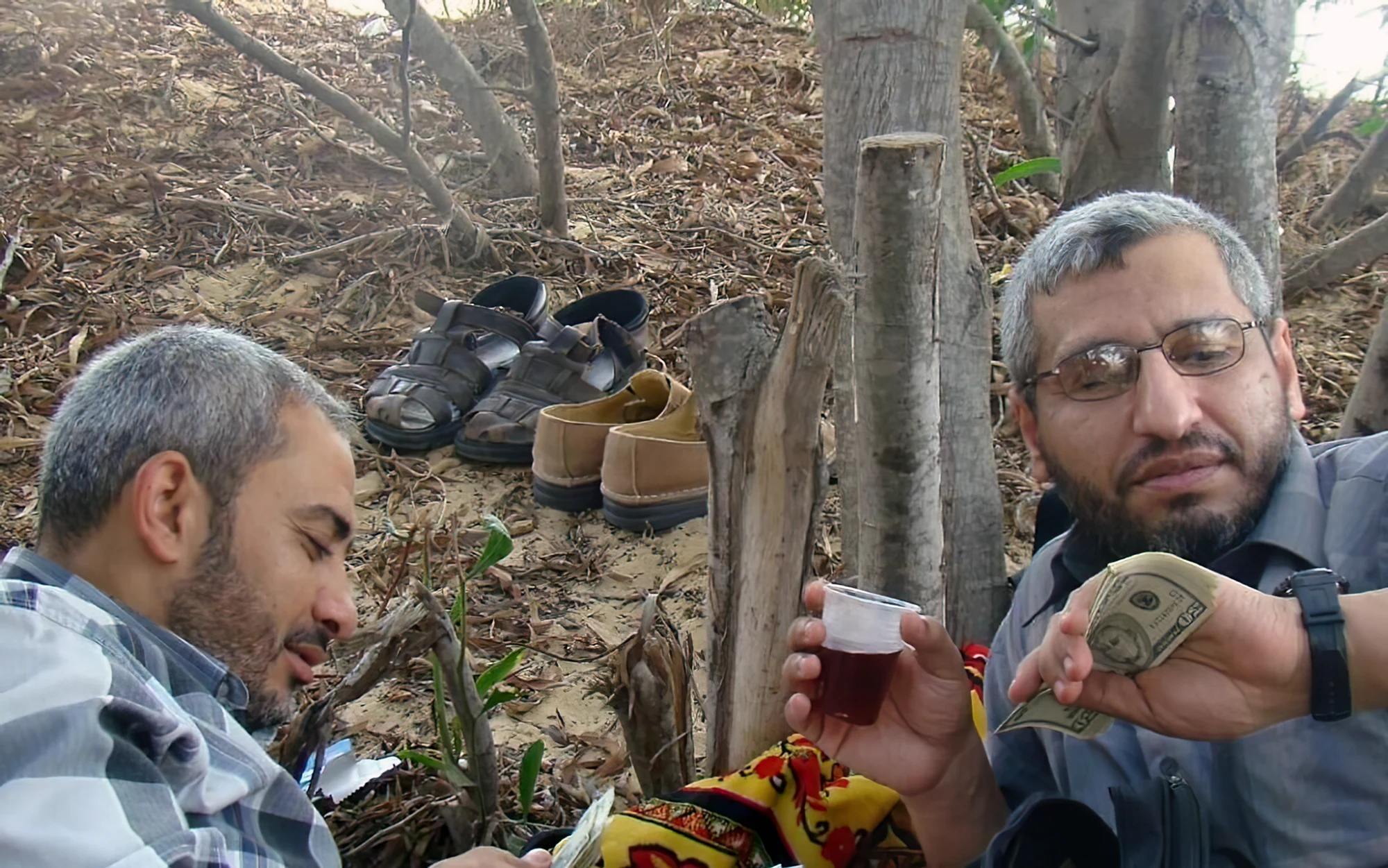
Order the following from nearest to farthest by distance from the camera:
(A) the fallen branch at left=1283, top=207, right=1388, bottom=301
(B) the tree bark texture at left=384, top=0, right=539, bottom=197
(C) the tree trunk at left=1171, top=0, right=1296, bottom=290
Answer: (C) the tree trunk at left=1171, top=0, right=1296, bottom=290 → (A) the fallen branch at left=1283, top=207, right=1388, bottom=301 → (B) the tree bark texture at left=384, top=0, right=539, bottom=197

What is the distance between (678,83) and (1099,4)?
362cm

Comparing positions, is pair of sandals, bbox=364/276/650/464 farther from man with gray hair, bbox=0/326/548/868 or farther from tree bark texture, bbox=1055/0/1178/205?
man with gray hair, bbox=0/326/548/868

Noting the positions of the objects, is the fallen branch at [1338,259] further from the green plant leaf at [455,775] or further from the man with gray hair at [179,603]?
the man with gray hair at [179,603]

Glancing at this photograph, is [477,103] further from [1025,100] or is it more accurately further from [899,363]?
[899,363]

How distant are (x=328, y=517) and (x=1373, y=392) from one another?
7.10ft

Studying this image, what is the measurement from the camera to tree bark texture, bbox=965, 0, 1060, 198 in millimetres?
4672

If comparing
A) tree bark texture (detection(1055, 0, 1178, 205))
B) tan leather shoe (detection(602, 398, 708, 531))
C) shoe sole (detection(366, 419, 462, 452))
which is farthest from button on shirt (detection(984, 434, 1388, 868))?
shoe sole (detection(366, 419, 462, 452))

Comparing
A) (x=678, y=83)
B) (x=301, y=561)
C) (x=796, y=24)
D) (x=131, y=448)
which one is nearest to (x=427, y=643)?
(x=301, y=561)

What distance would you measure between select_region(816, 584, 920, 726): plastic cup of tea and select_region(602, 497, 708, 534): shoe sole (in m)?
1.85

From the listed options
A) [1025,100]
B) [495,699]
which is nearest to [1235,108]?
[495,699]

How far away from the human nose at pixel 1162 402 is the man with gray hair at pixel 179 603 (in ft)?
3.58

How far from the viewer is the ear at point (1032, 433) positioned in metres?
1.78

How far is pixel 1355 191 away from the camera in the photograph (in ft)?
15.6

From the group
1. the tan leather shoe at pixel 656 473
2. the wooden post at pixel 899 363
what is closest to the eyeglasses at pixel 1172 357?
the wooden post at pixel 899 363
